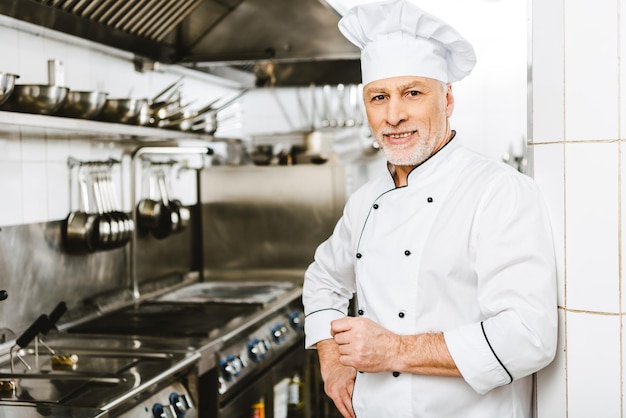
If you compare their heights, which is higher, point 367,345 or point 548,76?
point 548,76

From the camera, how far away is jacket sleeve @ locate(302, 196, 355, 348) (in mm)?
2211

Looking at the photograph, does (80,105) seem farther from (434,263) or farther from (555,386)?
(555,386)

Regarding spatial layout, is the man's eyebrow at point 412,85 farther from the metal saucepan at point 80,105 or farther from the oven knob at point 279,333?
the oven knob at point 279,333

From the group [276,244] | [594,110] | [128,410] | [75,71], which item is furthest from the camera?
[276,244]

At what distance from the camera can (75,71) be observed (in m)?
3.32

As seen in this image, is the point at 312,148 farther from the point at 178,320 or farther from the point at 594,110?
the point at 594,110

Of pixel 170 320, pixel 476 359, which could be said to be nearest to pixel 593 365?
pixel 476 359

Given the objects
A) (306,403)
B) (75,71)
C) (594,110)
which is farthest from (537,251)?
(306,403)

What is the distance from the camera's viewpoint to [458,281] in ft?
6.10

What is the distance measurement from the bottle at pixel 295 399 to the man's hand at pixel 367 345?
7.15 ft

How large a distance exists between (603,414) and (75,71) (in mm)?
2514

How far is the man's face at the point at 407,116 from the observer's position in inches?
76.0

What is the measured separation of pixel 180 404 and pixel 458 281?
1.15 metres

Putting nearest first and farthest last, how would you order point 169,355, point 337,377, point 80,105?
point 337,377, point 169,355, point 80,105
